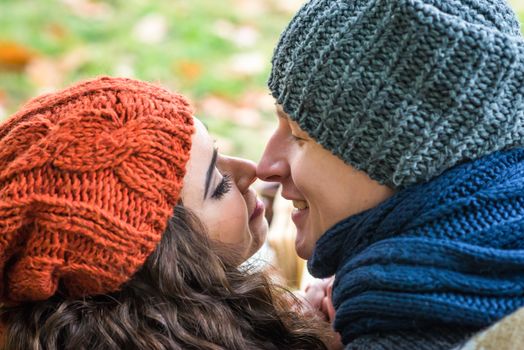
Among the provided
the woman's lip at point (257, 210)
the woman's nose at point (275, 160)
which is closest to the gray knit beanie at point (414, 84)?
the woman's nose at point (275, 160)

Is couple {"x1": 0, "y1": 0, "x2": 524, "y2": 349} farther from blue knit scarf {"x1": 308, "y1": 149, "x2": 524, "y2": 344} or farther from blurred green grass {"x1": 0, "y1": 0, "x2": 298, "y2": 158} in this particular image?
blurred green grass {"x1": 0, "y1": 0, "x2": 298, "y2": 158}

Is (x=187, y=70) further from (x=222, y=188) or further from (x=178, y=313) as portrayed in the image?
(x=178, y=313)

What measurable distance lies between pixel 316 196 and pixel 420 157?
241mm

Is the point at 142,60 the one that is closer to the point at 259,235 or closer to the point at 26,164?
the point at 259,235

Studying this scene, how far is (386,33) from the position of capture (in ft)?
4.22

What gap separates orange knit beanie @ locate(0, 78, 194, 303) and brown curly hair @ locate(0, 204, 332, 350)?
0.04 metres

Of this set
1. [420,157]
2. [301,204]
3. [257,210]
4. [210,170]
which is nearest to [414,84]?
[420,157]

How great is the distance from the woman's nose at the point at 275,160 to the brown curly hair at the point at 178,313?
0.19 metres

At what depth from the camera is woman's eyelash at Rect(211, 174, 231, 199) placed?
1.62 metres

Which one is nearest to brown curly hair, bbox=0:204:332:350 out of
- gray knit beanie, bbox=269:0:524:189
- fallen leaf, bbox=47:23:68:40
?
gray knit beanie, bbox=269:0:524:189

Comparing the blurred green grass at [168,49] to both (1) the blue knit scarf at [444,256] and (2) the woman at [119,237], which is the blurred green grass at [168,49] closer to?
(2) the woman at [119,237]

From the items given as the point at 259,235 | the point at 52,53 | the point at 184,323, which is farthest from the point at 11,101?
the point at 184,323

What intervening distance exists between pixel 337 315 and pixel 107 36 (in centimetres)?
314

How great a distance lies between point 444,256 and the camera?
123 cm
